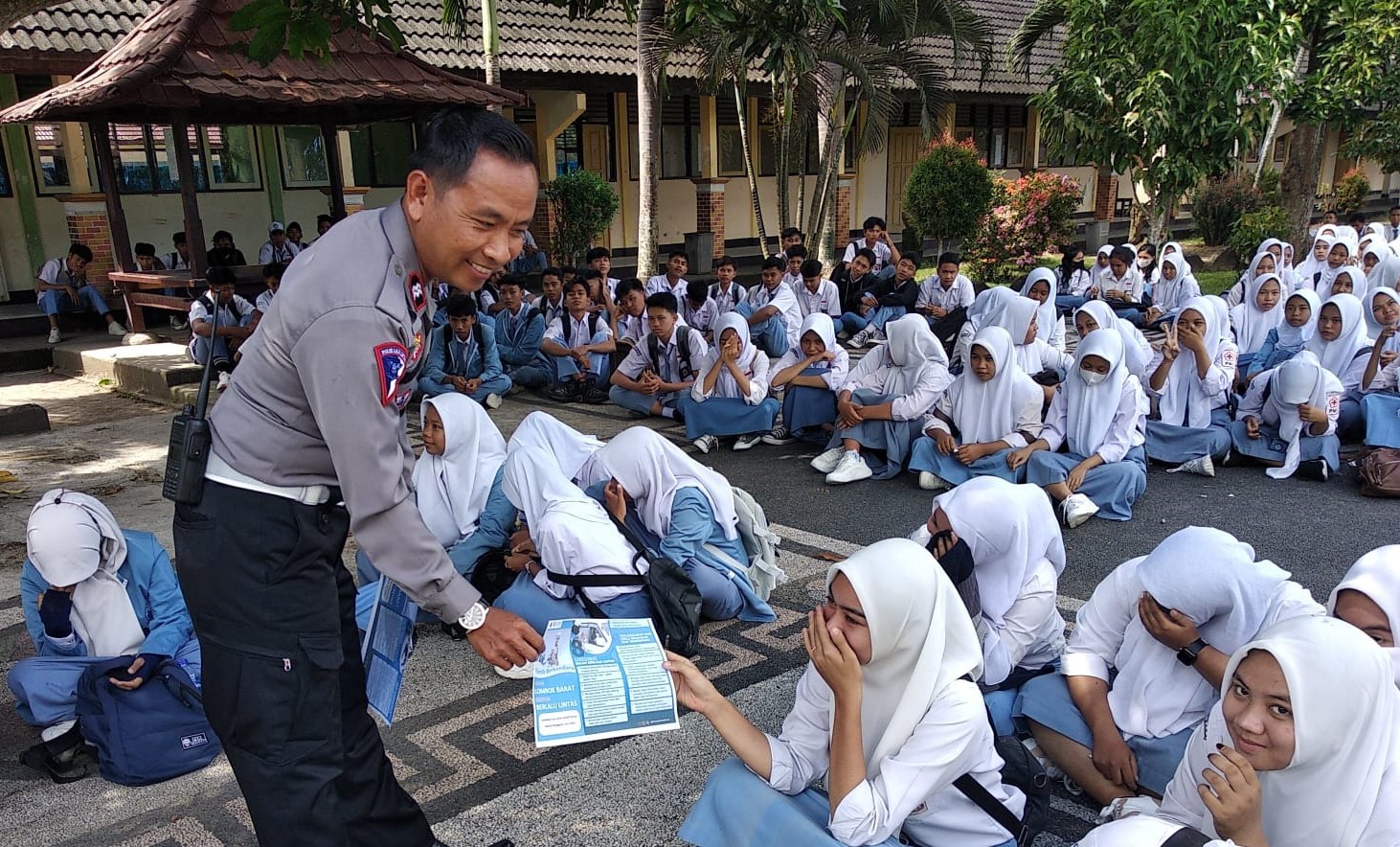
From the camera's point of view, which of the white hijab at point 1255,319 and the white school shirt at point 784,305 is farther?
the white school shirt at point 784,305

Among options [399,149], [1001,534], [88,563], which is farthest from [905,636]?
[399,149]

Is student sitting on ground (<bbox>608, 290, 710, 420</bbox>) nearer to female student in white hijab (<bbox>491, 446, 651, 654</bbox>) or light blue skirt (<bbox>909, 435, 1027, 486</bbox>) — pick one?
light blue skirt (<bbox>909, 435, 1027, 486</bbox>)

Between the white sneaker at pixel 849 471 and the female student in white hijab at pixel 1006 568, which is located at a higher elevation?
the female student in white hijab at pixel 1006 568

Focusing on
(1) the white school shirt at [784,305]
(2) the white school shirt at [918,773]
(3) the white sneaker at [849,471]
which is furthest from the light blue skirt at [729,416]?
(2) the white school shirt at [918,773]

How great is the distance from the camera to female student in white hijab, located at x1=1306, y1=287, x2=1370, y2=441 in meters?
6.77

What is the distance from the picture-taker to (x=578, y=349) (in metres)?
8.80

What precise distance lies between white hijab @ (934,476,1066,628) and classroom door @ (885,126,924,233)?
1620 centimetres

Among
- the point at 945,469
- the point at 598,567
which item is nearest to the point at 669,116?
the point at 945,469

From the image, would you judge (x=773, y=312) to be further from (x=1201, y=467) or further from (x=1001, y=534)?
(x=1001, y=534)

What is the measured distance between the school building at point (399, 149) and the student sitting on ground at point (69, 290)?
35 centimetres

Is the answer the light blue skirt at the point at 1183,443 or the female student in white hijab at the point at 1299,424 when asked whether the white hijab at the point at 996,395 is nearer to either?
the light blue skirt at the point at 1183,443

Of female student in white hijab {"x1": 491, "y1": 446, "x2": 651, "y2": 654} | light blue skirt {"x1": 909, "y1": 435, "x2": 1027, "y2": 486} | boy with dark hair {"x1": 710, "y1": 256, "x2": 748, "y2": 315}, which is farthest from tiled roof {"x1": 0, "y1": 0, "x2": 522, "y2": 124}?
light blue skirt {"x1": 909, "y1": 435, "x2": 1027, "y2": 486}

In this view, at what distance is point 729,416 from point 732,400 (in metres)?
0.12

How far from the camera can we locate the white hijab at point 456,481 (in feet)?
13.7
